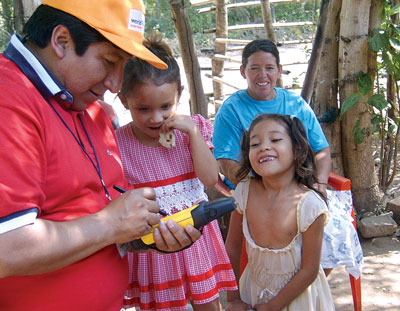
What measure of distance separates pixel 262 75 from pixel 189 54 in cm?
91

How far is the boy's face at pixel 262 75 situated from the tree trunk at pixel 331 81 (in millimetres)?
1164

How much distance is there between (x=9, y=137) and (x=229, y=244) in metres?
1.49

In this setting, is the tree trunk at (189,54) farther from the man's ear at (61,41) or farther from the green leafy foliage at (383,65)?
the man's ear at (61,41)

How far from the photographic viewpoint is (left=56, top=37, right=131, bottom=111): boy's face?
139cm

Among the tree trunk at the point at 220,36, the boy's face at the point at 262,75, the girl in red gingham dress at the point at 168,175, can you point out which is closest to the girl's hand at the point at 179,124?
the girl in red gingham dress at the point at 168,175

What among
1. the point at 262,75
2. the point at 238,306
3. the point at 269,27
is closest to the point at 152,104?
the point at 238,306

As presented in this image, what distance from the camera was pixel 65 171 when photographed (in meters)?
1.32

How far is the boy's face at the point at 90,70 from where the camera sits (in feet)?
4.58

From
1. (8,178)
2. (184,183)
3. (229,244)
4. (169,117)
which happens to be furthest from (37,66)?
(229,244)

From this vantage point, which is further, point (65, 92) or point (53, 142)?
point (65, 92)

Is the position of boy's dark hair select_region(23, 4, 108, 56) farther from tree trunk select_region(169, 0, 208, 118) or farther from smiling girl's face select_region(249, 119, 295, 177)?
tree trunk select_region(169, 0, 208, 118)

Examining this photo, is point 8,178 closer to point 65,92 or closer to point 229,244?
point 65,92

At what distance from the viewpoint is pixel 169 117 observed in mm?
2059

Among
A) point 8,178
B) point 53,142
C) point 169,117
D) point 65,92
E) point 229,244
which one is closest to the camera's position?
point 8,178
